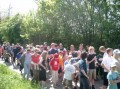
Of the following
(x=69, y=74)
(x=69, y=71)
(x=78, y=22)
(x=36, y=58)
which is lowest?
(x=69, y=74)

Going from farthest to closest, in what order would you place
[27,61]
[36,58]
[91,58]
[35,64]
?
[27,61]
[36,58]
[35,64]
[91,58]

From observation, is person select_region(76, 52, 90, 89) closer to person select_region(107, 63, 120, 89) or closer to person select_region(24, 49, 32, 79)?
person select_region(107, 63, 120, 89)

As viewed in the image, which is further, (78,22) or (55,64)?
(78,22)

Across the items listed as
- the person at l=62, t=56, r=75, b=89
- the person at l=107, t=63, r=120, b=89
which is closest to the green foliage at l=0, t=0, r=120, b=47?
the person at l=62, t=56, r=75, b=89

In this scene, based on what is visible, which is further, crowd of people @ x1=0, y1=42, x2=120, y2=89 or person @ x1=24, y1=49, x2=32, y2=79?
person @ x1=24, y1=49, x2=32, y2=79

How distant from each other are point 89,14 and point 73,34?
2410 millimetres

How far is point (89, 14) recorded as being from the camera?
2502cm

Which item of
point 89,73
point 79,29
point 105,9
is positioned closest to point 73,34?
point 79,29

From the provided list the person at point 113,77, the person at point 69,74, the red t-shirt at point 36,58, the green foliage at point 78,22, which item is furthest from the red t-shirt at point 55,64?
the green foliage at point 78,22

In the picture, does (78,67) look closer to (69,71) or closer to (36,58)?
(69,71)

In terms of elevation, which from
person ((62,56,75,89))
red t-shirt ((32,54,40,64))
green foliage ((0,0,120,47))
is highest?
green foliage ((0,0,120,47))

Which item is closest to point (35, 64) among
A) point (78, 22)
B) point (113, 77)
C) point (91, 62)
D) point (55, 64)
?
point (55, 64)

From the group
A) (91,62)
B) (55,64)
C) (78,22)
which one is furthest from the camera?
(78,22)

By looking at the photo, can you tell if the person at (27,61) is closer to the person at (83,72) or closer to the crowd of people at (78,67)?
the crowd of people at (78,67)
